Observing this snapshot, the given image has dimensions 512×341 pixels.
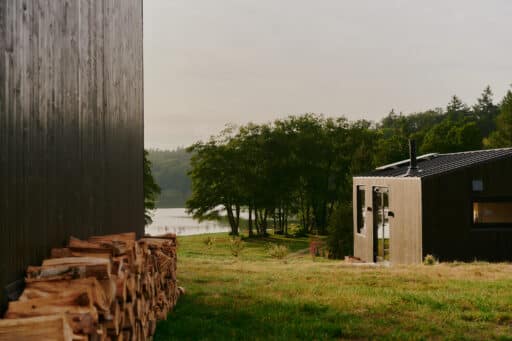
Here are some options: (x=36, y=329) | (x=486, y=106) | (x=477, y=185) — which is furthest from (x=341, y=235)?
(x=486, y=106)

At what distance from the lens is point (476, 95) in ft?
353

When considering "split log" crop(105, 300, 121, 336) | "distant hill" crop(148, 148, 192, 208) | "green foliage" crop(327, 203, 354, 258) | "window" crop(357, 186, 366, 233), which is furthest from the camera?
"distant hill" crop(148, 148, 192, 208)

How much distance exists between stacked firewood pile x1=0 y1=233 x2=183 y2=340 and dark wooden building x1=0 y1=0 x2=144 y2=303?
7.5 inches

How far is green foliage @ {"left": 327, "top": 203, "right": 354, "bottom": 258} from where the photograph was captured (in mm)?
30766

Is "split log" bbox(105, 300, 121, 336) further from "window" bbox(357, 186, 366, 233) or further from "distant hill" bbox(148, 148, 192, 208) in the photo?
"distant hill" bbox(148, 148, 192, 208)

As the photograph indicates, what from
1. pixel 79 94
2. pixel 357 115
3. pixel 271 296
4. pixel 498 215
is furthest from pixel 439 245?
pixel 357 115

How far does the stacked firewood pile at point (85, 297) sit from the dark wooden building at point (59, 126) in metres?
0.19

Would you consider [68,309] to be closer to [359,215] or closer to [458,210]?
[458,210]

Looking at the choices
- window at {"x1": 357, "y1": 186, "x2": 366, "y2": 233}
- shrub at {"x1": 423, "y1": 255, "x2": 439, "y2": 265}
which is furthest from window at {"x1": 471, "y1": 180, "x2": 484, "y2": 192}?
window at {"x1": 357, "y1": 186, "x2": 366, "y2": 233}

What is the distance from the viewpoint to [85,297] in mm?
4082

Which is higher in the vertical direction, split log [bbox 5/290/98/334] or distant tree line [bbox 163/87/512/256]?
distant tree line [bbox 163/87/512/256]

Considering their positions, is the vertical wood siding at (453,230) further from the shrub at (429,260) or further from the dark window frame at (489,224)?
the shrub at (429,260)

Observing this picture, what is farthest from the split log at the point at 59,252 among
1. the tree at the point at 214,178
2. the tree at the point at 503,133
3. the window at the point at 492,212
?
the tree at the point at 503,133

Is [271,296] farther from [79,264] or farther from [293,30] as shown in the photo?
[293,30]
